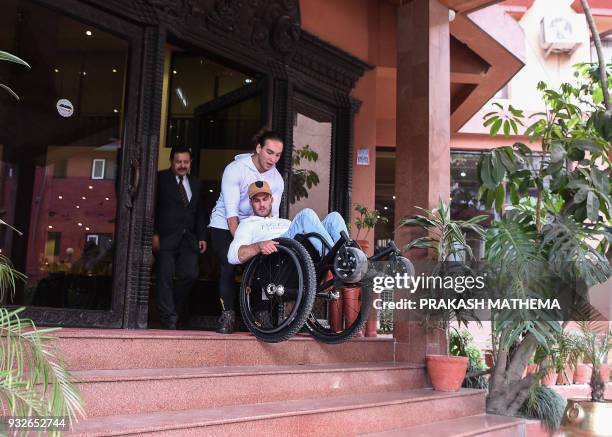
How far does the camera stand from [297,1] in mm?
5293

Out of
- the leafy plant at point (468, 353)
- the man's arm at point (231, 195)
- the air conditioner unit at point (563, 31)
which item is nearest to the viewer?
the man's arm at point (231, 195)

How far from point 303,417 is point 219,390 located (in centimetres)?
44

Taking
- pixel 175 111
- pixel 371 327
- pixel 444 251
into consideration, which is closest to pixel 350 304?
pixel 371 327

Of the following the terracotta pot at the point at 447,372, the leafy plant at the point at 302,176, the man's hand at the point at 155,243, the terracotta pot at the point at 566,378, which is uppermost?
the leafy plant at the point at 302,176

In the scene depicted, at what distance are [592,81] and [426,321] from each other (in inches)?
108

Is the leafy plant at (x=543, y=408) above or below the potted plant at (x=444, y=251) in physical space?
below

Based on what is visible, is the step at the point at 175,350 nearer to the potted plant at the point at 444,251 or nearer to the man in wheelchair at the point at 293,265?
the man in wheelchair at the point at 293,265

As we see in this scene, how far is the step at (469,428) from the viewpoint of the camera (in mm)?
3289

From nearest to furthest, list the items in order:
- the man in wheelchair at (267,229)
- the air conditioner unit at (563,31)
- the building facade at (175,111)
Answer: the man in wheelchair at (267,229) → the building facade at (175,111) → the air conditioner unit at (563,31)

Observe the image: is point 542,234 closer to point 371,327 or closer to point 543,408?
point 543,408

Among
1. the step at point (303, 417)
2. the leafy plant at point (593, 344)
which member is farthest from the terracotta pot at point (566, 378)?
the step at point (303, 417)

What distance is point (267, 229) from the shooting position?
3.46 metres

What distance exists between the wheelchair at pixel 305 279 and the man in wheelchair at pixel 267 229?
59 millimetres

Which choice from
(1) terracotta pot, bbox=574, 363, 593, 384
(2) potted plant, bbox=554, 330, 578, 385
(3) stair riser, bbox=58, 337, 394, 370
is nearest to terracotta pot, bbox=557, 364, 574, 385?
(1) terracotta pot, bbox=574, 363, 593, 384
